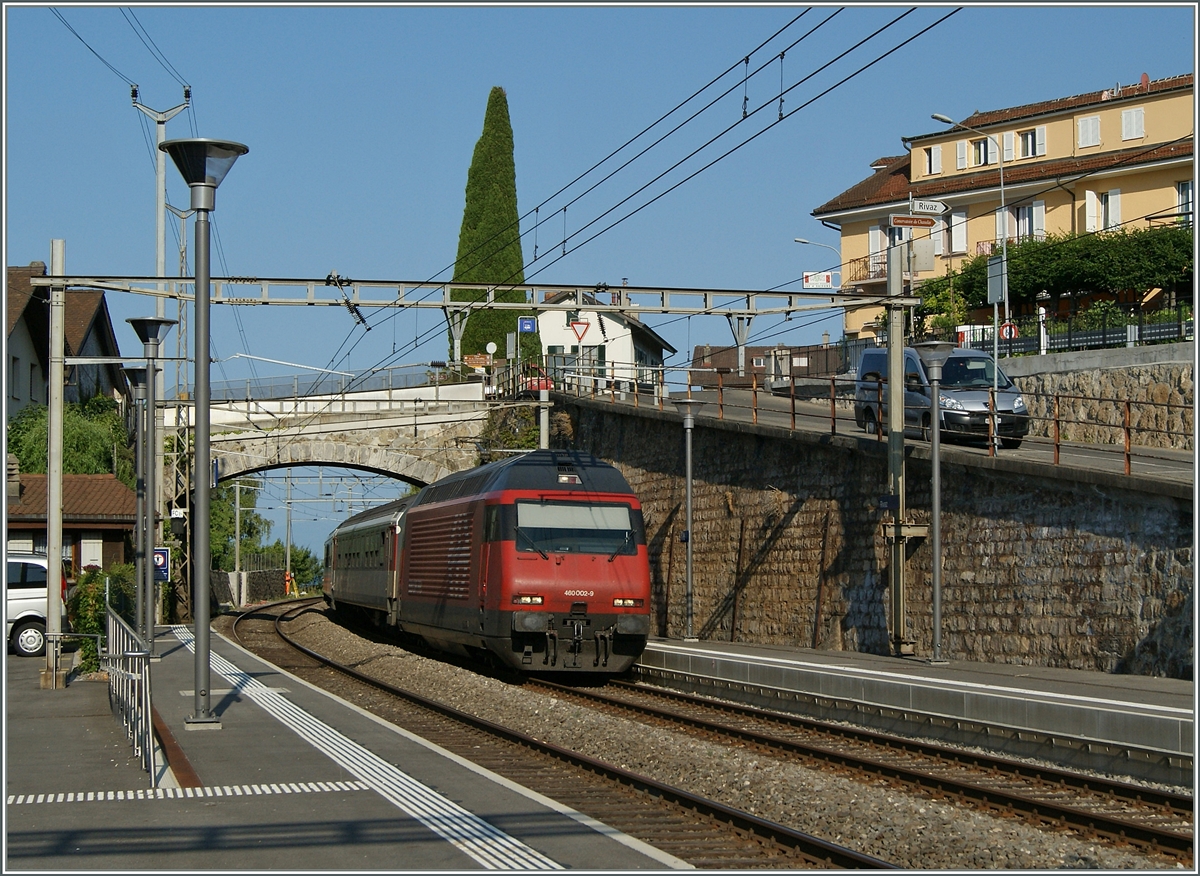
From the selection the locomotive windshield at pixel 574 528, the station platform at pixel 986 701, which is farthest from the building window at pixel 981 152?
the locomotive windshield at pixel 574 528

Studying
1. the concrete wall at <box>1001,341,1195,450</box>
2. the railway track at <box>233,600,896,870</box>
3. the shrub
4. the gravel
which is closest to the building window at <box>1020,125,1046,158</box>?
the concrete wall at <box>1001,341,1195,450</box>

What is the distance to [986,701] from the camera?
1327cm

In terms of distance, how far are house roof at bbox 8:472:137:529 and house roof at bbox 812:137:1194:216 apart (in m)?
33.4

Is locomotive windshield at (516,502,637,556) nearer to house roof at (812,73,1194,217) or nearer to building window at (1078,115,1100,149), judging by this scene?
house roof at (812,73,1194,217)

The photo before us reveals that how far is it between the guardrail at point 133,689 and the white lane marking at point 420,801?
1.57m

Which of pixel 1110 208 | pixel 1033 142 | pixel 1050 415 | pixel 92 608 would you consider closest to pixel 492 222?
pixel 1033 142

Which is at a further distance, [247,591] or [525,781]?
[247,591]

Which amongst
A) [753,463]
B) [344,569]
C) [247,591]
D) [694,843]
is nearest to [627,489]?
[753,463]

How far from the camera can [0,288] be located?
14.7 metres

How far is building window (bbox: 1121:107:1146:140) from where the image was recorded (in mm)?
51312

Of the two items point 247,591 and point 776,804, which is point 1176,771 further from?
point 247,591

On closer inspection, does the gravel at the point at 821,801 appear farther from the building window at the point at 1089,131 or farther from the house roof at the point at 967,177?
the building window at the point at 1089,131

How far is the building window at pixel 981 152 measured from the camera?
56281 millimetres

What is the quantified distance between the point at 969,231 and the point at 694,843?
167 ft
